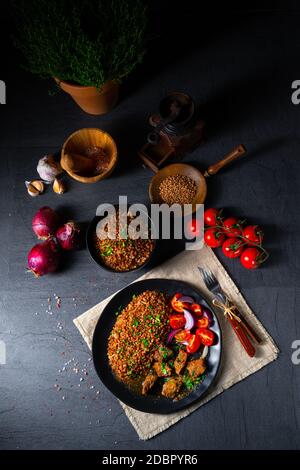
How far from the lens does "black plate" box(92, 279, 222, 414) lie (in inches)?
50.8

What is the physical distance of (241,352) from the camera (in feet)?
4.38

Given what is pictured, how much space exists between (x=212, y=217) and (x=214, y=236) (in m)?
0.06

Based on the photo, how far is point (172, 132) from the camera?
53.1 inches

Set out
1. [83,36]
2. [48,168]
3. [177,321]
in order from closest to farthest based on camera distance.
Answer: [83,36] < [177,321] < [48,168]

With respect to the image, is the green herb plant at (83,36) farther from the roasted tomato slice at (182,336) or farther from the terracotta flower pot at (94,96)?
the roasted tomato slice at (182,336)

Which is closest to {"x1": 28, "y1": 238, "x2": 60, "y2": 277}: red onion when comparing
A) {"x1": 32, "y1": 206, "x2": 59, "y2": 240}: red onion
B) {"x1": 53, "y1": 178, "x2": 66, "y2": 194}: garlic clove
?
{"x1": 32, "y1": 206, "x2": 59, "y2": 240}: red onion

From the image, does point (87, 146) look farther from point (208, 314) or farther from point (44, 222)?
point (208, 314)

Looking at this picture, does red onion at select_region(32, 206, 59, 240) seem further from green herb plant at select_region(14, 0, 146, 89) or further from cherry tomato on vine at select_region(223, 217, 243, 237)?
cherry tomato on vine at select_region(223, 217, 243, 237)

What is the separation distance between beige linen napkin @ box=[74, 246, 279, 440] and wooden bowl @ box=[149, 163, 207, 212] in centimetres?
16

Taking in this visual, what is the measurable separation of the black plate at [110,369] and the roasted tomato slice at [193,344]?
4cm

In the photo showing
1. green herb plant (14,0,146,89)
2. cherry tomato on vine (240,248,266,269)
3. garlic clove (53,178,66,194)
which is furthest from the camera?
garlic clove (53,178,66,194)

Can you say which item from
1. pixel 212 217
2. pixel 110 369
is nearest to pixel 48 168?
pixel 212 217

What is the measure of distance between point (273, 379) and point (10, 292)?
80cm

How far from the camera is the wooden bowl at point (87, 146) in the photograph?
1.37 m
